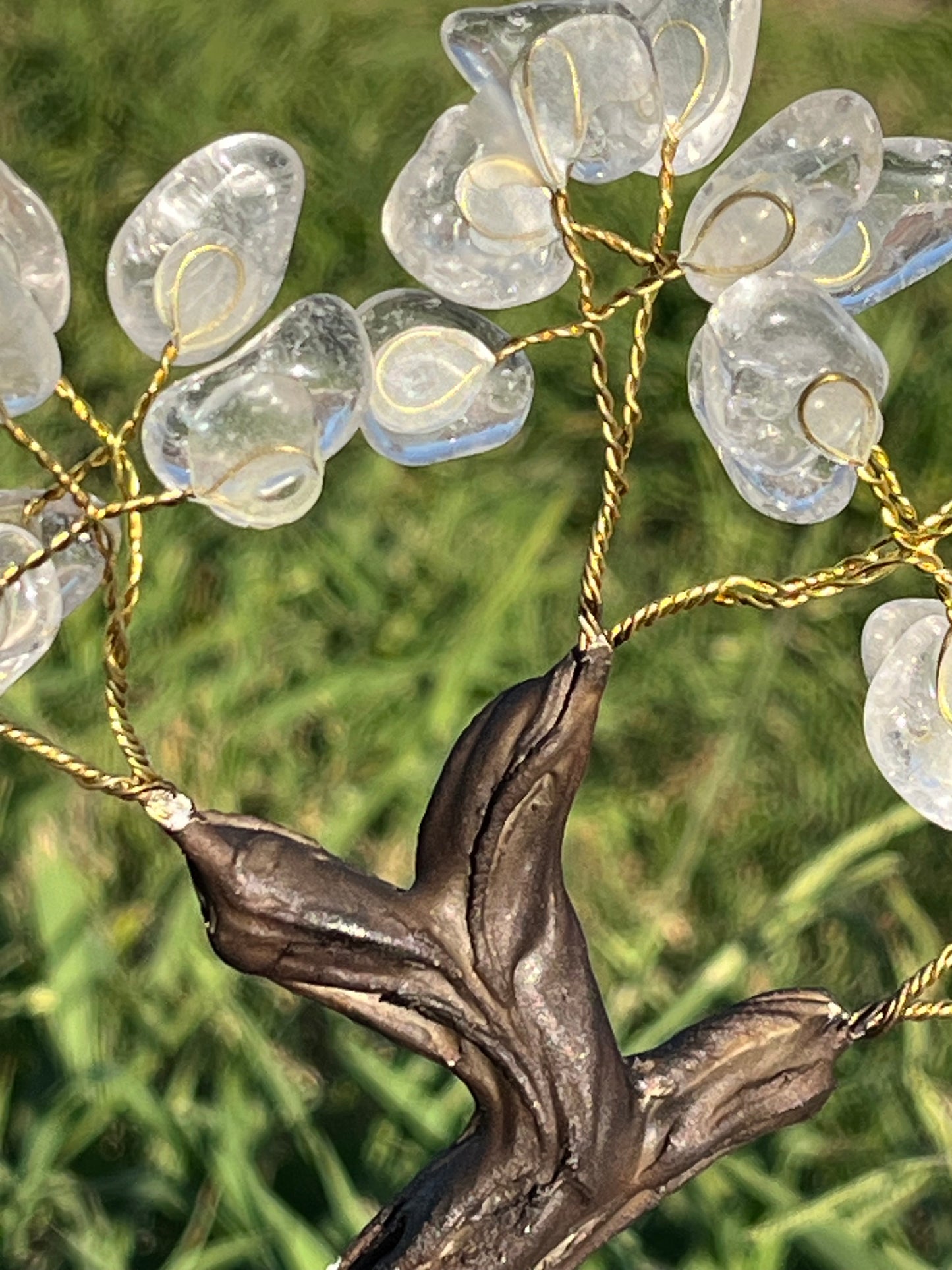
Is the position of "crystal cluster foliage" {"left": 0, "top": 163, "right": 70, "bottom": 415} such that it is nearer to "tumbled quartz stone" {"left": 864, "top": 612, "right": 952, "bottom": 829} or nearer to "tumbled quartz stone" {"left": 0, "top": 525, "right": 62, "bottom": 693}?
"tumbled quartz stone" {"left": 0, "top": 525, "right": 62, "bottom": 693}

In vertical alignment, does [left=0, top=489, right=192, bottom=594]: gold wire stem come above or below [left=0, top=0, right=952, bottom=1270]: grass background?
above

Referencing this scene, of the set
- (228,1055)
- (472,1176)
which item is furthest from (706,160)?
(228,1055)

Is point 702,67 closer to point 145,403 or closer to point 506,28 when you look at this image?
point 506,28

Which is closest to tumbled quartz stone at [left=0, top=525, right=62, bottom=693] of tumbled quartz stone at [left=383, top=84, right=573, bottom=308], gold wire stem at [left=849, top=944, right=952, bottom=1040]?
tumbled quartz stone at [left=383, top=84, right=573, bottom=308]

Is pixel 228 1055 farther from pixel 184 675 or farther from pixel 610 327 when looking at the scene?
pixel 610 327

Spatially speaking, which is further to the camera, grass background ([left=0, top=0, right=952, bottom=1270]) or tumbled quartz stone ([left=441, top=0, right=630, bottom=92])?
grass background ([left=0, top=0, right=952, bottom=1270])

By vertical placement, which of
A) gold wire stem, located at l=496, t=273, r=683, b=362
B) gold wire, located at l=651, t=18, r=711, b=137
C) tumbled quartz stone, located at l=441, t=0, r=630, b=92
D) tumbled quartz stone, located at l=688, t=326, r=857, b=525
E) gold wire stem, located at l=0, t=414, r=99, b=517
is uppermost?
tumbled quartz stone, located at l=441, t=0, r=630, b=92

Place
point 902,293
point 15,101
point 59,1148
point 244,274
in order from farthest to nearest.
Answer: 1. point 15,101
2. point 902,293
3. point 59,1148
4. point 244,274
